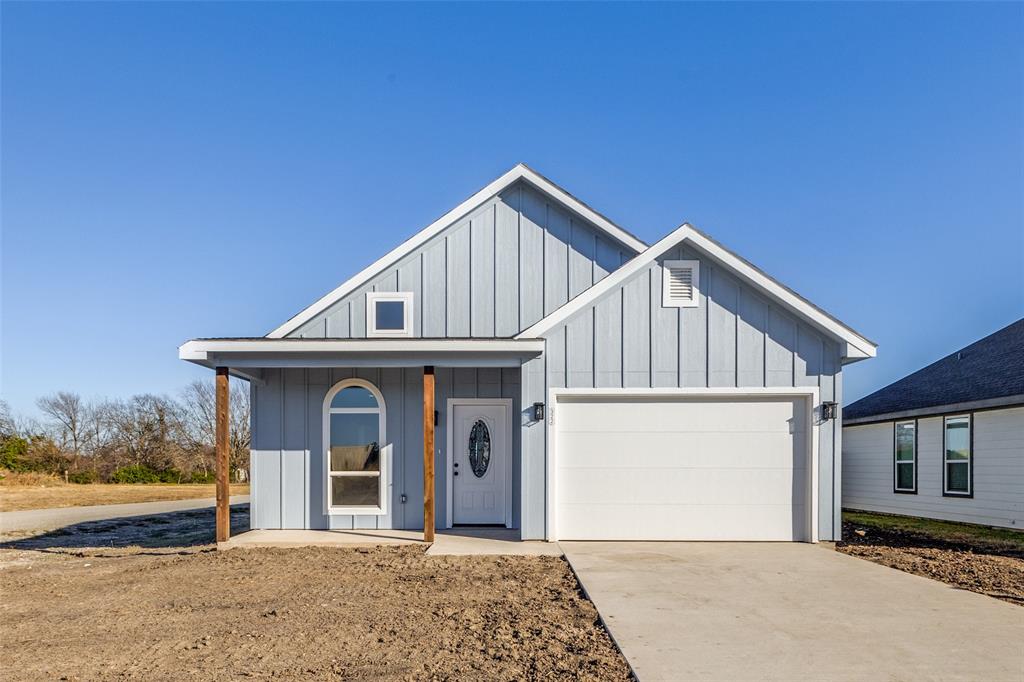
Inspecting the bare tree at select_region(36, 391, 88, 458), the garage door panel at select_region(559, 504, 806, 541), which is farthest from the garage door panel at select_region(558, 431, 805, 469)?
the bare tree at select_region(36, 391, 88, 458)

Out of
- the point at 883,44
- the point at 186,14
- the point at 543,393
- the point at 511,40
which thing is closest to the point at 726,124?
the point at 883,44

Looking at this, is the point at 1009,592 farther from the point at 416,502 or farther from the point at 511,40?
the point at 511,40

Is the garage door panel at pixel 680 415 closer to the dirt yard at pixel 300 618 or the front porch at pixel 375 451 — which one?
the front porch at pixel 375 451

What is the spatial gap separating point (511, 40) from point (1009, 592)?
1306 centimetres

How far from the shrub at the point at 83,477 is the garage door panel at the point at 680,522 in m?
Answer: 28.2

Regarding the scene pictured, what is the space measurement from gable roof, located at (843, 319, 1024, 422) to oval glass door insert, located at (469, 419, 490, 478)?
9179mm

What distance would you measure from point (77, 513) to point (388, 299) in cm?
1146

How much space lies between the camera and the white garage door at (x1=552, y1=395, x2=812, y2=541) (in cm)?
990

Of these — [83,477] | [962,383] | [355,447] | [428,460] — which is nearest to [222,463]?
[355,447]

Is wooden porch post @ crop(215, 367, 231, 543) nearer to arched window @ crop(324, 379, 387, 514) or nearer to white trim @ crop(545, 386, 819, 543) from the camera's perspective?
A: arched window @ crop(324, 379, 387, 514)

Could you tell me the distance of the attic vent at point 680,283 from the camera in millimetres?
9961

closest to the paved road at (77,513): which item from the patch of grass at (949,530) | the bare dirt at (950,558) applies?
the bare dirt at (950,558)

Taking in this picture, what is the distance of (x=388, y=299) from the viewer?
1159 centimetres

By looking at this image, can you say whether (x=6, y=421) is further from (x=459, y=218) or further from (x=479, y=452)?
(x=479, y=452)
